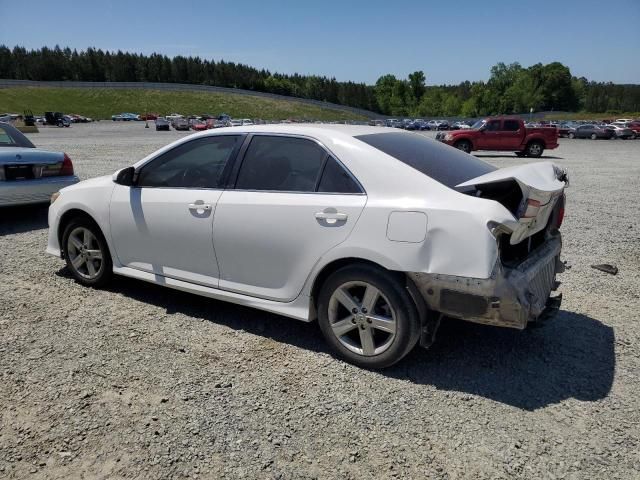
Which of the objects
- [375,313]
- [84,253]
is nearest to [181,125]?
[84,253]

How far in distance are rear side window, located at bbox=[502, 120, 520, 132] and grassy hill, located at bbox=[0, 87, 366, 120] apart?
88.1 m

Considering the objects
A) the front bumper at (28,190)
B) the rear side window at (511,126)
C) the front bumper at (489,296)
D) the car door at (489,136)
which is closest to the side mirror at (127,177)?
the front bumper at (489,296)

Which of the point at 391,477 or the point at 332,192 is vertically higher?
the point at 332,192

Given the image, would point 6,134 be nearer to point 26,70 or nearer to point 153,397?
point 153,397

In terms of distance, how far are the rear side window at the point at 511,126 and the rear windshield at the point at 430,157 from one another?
63.6 feet

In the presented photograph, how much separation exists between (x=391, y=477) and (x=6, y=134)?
783 centimetres

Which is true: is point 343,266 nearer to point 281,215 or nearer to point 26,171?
point 281,215

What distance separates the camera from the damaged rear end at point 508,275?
2.77 m

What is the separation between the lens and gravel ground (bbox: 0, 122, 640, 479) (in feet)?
7.94

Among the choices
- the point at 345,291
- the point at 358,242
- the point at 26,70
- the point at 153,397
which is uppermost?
the point at 26,70

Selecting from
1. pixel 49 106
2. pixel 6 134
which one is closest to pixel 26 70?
pixel 49 106

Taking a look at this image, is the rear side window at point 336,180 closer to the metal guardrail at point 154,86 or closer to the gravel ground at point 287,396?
the gravel ground at point 287,396

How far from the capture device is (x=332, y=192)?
10.6 ft

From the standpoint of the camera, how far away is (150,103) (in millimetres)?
109125
